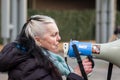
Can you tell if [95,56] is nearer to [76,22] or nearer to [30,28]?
[30,28]

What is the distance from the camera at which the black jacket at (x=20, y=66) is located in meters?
2.80

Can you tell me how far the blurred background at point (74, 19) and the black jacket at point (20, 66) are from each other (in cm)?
432

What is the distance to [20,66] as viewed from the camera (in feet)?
9.31

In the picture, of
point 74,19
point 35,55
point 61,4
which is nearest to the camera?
point 35,55

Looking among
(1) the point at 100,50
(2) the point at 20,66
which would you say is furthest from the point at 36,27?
(1) the point at 100,50

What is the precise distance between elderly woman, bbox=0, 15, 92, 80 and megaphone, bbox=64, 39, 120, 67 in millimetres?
59

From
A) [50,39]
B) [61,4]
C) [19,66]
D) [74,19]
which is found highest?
[50,39]

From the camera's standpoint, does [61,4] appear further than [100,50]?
Yes

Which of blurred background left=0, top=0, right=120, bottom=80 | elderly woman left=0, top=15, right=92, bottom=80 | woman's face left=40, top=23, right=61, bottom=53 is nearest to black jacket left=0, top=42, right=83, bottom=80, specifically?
elderly woman left=0, top=15, right=92, bottom=80

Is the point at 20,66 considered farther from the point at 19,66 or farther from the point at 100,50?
the point at 100,50

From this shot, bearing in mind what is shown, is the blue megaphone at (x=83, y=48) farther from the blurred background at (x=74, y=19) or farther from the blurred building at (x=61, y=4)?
the blurred building at (x=61, y=4)

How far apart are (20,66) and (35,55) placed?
0.10m

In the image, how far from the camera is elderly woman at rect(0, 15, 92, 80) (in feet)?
9.22

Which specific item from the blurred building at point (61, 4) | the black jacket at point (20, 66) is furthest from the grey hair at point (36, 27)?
the blurred building at point (61, 4)
